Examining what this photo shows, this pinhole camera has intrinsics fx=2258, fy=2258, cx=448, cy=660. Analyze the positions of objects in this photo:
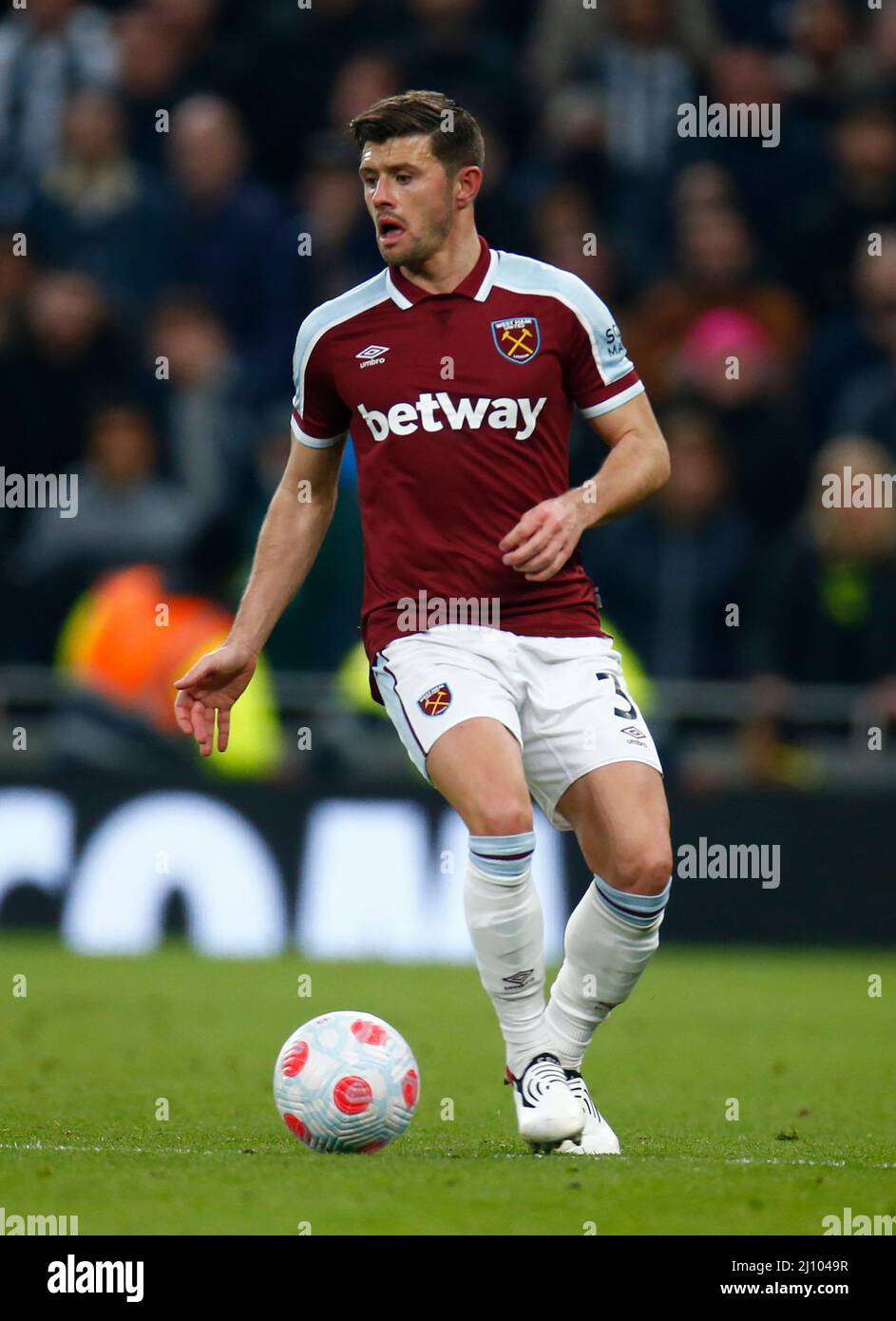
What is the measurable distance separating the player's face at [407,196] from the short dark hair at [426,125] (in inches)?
0.9

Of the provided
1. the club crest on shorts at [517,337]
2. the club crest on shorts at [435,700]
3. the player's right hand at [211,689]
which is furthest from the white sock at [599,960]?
the club crest on shorts at [517,337]

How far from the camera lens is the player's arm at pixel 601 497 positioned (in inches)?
217

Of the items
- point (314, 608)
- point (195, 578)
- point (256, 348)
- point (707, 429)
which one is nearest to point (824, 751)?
point (707, 429)

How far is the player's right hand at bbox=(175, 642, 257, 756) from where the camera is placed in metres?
5.95

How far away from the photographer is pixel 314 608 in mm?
12016

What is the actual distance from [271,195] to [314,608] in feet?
10.4

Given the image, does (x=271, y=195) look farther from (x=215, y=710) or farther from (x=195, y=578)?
(x=215, y=710)

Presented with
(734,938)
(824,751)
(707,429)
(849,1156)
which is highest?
(707,429)

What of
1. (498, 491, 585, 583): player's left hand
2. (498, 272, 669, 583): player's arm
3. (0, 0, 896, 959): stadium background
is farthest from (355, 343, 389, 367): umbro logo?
(0, 0, 896, 959): stadium background

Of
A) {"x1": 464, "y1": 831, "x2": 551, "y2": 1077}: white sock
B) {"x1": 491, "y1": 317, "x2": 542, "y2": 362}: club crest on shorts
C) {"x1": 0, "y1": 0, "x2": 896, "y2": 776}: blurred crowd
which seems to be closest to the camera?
{"x1": 464, "y1": 831, "x2": 551, "y2": 1077}: white sock

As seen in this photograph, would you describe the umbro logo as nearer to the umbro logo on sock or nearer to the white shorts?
the white shorts

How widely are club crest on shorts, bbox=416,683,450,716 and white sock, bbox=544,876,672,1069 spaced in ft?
1.99

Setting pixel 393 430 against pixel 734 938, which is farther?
pixel 734 938

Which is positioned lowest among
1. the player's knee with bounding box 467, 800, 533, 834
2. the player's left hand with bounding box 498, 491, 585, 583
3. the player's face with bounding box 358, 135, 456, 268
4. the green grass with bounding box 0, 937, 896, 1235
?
the green grass with bounding box 0, 937, 896, 1235
